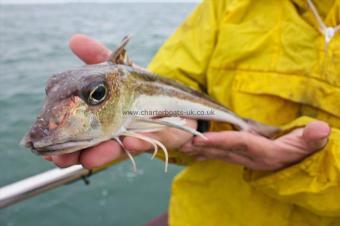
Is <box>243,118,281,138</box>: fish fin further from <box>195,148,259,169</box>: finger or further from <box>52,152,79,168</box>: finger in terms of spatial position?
<box>52,152,79,168</box>: finger

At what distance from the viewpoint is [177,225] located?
2273 mm

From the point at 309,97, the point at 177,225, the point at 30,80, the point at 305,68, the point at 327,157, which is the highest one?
the point at 305,68

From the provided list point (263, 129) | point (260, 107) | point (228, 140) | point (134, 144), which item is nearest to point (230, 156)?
point (228, 140)

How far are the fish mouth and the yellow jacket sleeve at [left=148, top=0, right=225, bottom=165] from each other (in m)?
0.84

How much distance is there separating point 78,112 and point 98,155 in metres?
0.18

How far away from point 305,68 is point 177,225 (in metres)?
1.20

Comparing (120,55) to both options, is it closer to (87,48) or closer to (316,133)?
(87,48)

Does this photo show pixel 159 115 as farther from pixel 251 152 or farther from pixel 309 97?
pixel 309 97

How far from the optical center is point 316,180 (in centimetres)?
169

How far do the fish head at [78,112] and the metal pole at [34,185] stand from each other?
4.06 feet

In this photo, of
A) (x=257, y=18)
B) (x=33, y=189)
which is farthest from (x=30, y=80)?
(x=257, y=18)

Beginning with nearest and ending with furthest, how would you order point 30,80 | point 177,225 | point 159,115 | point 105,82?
point 105,82
point 159,115
point 177,225
point 30,80

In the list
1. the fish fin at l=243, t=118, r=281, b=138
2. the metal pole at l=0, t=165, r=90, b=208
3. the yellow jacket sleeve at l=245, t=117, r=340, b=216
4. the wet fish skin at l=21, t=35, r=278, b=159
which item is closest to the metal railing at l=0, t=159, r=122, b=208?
the metal pole at l=0, t=165, r=90, b=208

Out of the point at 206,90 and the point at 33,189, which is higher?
the point at 206,90
